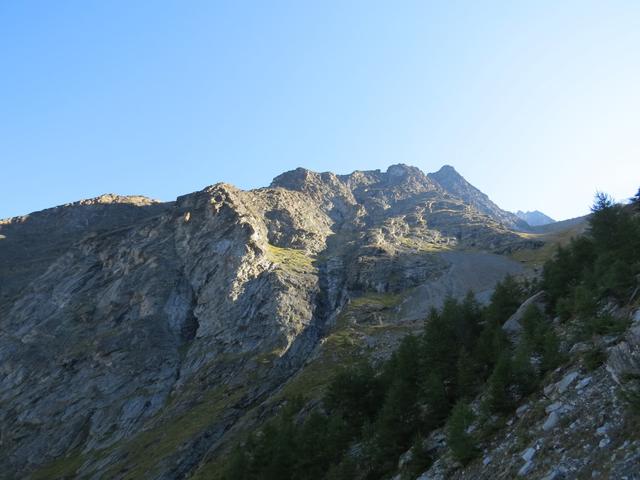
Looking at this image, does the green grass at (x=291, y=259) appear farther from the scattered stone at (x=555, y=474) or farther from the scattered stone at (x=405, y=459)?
the scattered stone at (x=555, y=474)

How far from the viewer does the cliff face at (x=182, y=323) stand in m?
94.9

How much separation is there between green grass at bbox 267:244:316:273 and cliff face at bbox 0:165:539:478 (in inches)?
33.5

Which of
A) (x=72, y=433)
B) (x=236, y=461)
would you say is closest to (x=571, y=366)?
(x=236, y=461)

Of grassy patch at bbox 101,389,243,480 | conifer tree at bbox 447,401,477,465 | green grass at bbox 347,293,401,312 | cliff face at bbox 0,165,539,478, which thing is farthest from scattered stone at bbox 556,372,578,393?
green grass at bbox 347,293,401,312

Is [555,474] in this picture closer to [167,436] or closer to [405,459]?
[405,459]

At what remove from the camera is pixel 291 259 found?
16438 cm

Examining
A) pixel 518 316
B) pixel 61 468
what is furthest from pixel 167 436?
pixel 518 316

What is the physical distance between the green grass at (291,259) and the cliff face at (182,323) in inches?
33.5

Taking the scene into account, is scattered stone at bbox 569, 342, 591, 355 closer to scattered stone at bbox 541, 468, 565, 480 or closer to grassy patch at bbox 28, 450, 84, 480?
scattered stone at bbox 541, 468, 565, 480

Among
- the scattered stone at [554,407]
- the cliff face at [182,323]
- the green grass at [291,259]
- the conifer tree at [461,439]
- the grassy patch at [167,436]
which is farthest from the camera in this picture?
the green grass at [291,259]

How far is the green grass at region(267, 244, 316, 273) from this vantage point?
508 ft

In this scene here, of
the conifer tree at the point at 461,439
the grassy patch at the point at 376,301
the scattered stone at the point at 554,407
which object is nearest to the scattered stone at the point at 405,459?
the conifer tree at the point at 461,439

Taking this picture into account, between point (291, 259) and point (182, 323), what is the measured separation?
145 feet

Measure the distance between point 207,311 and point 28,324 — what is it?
2105 inches
